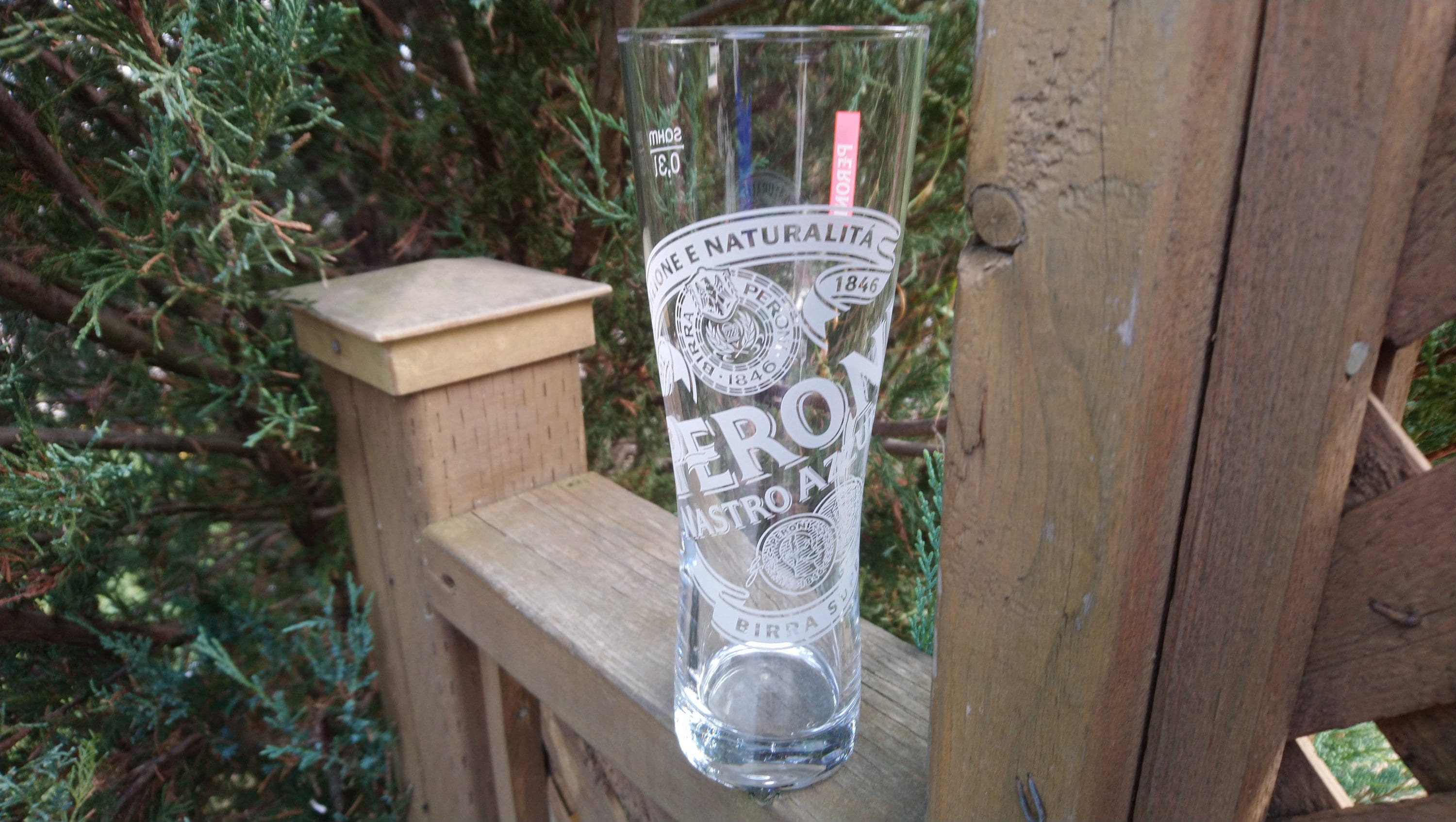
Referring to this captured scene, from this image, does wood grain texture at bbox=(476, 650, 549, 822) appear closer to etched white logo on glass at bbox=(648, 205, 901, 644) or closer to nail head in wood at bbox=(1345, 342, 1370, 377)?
etched white logo on glass at bbox=(648, 205, 901, 644)

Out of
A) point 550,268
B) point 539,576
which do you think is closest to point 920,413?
point 550,268

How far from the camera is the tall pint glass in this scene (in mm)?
564

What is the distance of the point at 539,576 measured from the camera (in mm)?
1004

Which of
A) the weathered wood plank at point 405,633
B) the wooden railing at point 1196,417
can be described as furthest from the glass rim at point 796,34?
the weathered wood plank at point 405,633

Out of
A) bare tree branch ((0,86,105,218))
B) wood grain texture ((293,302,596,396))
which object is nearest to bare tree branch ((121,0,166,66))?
bare tree branch ((0,86,105,218))

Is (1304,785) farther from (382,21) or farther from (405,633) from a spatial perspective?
(382,21)

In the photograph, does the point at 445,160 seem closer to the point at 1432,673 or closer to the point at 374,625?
the point at 374,625

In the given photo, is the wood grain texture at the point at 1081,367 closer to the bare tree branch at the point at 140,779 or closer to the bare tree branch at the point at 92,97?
the bare tree branch at the point at 92,97

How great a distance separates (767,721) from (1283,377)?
46 cm

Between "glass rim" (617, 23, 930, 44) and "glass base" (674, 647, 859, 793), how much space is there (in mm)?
458

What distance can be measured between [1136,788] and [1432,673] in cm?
18

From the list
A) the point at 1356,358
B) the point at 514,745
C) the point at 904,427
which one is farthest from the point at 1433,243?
the point at 904,427

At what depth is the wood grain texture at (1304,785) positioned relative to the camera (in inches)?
20.6

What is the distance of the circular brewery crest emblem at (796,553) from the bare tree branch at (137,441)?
0.88 metres
